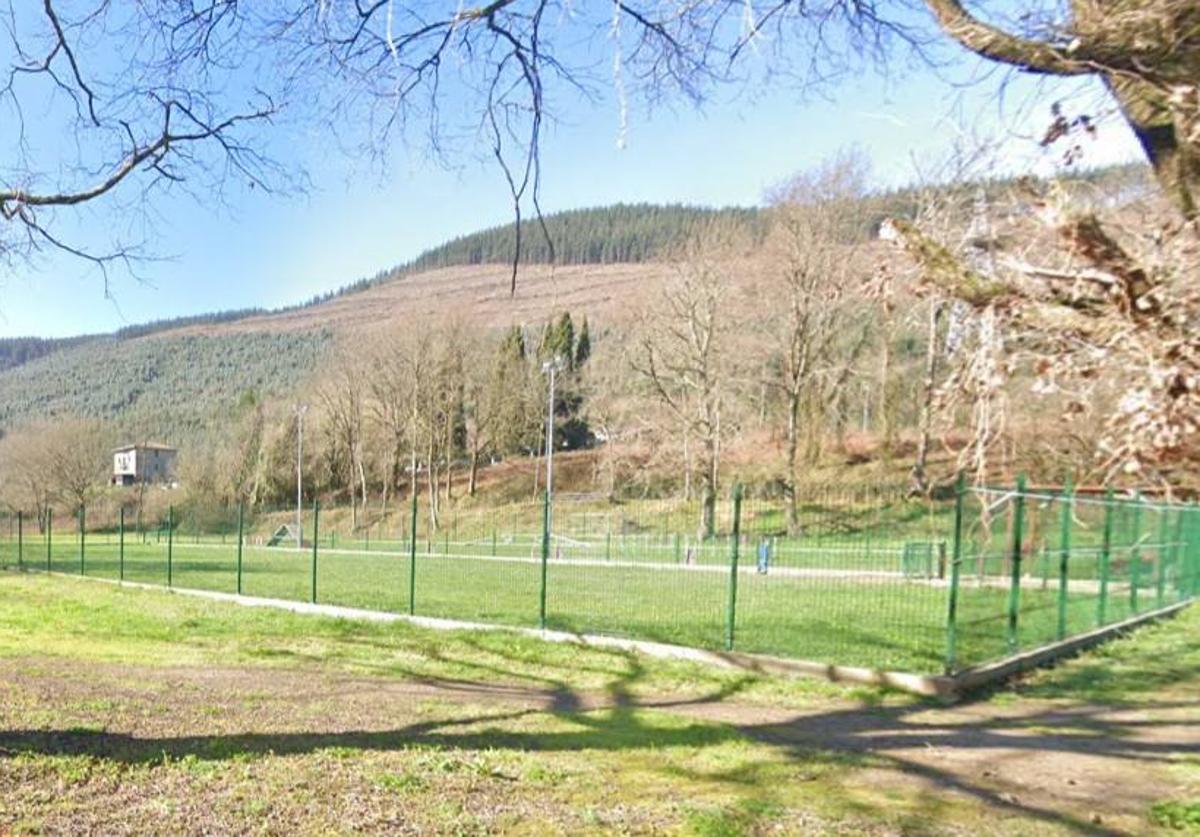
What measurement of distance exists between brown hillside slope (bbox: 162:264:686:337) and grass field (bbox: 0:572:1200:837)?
2.72 meters

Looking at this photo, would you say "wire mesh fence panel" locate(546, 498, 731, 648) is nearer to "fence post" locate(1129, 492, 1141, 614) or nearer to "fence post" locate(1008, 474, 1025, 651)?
"fence post" locate(1008, 474, 1025, 651)

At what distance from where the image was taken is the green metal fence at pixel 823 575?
10367 millimetres

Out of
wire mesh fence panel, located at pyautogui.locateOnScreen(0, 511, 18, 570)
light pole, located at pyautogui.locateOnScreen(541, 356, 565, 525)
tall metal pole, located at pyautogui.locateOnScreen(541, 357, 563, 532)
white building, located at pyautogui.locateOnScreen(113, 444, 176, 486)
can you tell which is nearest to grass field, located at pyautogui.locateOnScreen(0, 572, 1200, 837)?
tall metal pole, located at pyautogui.locateOnScreen(541, 357, 563, 532)

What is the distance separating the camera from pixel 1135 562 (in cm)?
1342

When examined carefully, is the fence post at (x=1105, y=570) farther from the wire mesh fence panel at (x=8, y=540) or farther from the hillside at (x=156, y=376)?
the hillside at (x=156, y=376)

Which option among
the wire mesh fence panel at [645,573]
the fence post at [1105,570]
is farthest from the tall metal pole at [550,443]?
the fence post at [1105,570]

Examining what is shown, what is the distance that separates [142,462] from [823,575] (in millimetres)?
111609

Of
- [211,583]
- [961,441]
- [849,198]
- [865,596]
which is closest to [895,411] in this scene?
[849,198]

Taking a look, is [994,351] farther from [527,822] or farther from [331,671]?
[331,671]

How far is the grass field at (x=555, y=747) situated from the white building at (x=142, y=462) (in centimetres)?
10915

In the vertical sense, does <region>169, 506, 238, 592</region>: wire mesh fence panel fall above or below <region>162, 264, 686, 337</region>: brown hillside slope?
below

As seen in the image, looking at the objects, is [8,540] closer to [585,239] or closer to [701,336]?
[701,336]

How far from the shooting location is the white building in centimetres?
10789

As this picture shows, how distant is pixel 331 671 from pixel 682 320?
33.5 m
